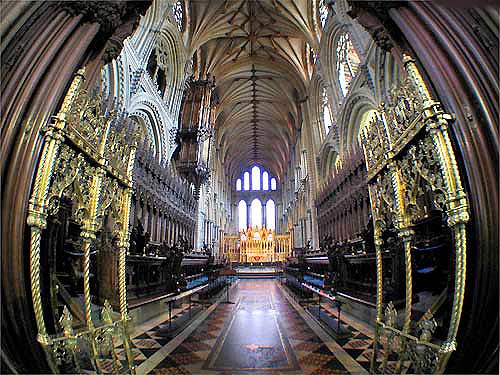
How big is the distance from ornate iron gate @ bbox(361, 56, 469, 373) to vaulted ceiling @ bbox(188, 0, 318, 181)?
1325cm

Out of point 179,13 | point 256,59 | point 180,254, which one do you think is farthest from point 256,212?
point 180,254

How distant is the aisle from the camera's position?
121 inches

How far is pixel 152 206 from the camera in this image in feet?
28.6

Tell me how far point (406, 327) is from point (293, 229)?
2535 centimetres

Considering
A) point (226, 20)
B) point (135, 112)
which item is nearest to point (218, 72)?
point (226, 20)

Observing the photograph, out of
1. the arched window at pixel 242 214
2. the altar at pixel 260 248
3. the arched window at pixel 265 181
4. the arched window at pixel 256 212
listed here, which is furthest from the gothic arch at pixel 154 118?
the arched window at pixel 265 181

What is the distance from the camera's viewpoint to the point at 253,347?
3.86 meters

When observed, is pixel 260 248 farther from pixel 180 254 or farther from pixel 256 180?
pixel 180 254

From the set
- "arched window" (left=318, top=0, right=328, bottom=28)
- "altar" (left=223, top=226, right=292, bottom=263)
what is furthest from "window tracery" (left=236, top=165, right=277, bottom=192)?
"arched window" (left=318, top=0, right=328, bottom=28)

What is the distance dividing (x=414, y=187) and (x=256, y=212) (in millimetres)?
40314

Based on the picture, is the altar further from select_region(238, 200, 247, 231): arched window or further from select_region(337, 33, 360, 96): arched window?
select_region(337, 33, 360, 96): arched window

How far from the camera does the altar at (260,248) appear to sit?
27.3 m

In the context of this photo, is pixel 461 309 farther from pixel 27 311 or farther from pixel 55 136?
pixel 55 136

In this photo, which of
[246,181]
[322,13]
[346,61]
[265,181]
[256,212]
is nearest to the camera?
[346,61]
